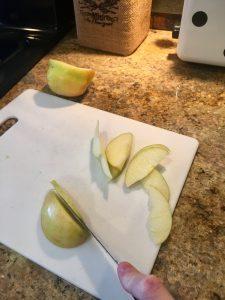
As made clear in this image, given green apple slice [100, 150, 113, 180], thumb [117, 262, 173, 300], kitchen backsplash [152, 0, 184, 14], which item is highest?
kitchen backsplash [152, 0, 184, 14]

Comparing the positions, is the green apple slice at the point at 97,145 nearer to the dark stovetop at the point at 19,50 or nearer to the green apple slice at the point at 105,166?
the green apple slice at the point at 105,166

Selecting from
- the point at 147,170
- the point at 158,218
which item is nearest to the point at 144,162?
the point at 147,170

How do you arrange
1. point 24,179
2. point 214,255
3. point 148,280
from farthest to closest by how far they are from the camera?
point 24,179 < point 214,255 < point 148,280

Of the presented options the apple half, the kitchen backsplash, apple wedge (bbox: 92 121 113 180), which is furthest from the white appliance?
the apple half

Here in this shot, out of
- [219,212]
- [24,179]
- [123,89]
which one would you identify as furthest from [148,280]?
[123,89]

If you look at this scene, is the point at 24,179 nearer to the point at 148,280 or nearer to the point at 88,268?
the point at 88,268

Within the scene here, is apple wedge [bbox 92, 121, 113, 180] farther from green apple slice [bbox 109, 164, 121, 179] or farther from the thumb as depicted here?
the thumb

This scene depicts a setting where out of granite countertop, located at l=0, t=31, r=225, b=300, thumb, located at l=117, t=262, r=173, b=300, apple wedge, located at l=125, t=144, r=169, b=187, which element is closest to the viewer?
thumb, located at l=117, t=262, r=173, b=300
